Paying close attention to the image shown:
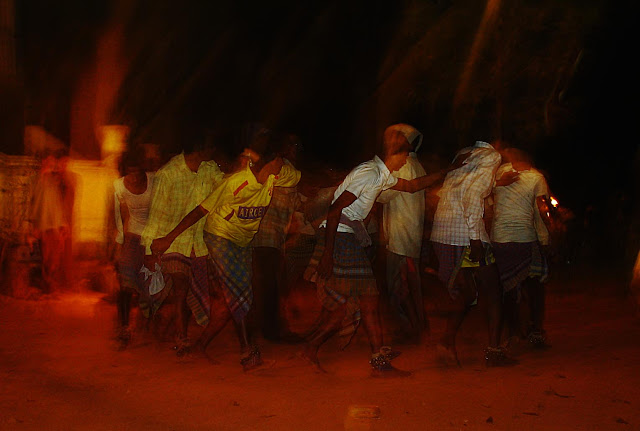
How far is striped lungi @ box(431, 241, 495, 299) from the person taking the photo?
605cm

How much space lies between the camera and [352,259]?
5.82 meters

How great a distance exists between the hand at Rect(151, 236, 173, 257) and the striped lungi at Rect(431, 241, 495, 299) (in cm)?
203

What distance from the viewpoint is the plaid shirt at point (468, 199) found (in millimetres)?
6039

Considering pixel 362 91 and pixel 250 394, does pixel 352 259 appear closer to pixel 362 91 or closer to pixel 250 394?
pixel 250 394

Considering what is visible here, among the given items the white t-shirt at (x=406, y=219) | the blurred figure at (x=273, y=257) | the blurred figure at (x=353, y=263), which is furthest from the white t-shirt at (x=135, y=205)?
the white t-shirt at (x=406, y=219)

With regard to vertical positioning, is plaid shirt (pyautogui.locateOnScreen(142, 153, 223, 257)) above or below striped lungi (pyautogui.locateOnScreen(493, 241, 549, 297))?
above

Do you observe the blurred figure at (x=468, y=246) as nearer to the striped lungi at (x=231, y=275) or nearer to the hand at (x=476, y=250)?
Answer: the hand at (x=476, y=250)

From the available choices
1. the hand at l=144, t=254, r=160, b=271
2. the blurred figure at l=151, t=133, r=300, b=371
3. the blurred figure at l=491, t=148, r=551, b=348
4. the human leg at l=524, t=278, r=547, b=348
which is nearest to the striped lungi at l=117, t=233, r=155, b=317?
the hand at l=144, t=254, r=160, b=271

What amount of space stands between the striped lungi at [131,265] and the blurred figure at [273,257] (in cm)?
97

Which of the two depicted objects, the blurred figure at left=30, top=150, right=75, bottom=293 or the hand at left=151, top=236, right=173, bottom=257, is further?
the blurred figure at left=30, top=150, right=75, bottom=293

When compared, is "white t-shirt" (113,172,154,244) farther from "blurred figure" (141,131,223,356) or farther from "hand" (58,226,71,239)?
"hand" (58,226,71,239)

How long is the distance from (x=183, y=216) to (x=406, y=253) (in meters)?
1.87

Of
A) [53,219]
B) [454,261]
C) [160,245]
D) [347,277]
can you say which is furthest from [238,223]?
[53,219]

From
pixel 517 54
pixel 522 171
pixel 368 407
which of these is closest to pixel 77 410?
pixel 368 407
